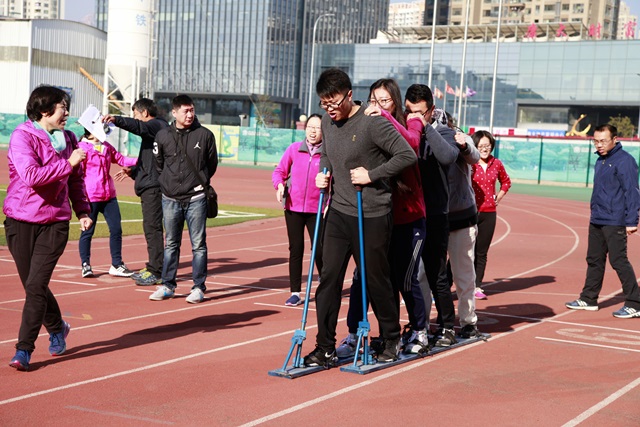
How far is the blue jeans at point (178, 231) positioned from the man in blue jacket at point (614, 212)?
4143 millimetres

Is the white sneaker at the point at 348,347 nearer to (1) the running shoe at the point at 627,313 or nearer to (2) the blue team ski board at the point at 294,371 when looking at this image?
(2) the blue team ski board at the point at 294,371

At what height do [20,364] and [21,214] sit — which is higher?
[21,214]

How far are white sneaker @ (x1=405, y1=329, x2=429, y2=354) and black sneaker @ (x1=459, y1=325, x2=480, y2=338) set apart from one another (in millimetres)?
844

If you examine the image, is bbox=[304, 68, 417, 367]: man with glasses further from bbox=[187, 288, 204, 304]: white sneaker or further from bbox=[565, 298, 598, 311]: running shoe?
bbox=[565, 298, 598, 311]: running shoe

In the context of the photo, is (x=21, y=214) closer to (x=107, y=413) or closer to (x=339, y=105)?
(x=107, y=413)

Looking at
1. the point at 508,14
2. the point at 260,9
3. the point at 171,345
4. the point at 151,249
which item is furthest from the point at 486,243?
the point at 508,14

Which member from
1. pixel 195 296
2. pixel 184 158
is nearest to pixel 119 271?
pixel 195 296

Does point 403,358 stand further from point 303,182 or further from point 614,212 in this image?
point 614,212

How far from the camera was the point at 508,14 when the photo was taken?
16212 cm

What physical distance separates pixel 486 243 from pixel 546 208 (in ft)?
67.5

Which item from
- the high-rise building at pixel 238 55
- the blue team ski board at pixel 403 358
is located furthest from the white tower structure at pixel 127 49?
the high-rise building at pixel 238 55

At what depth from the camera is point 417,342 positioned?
25.2ft

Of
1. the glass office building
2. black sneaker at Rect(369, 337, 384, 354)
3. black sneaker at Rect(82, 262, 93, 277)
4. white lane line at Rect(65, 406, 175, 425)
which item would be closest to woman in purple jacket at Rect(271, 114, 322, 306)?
black sneaker at Rect(369, 337, 384, 354)

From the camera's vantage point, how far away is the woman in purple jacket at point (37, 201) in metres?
6.78
